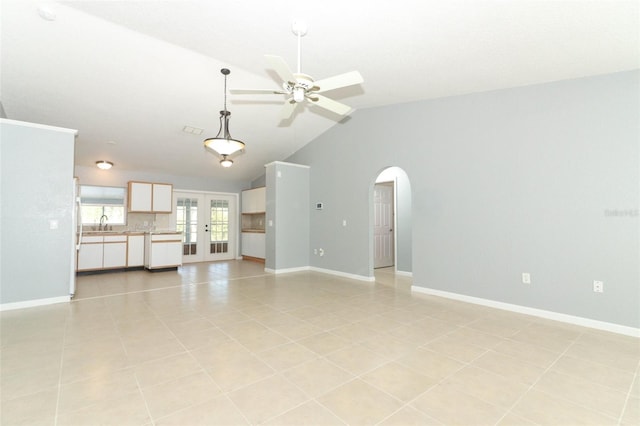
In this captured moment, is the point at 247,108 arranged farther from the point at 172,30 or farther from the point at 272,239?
the point at 272,239

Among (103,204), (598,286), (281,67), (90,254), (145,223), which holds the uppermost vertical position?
(281,67)

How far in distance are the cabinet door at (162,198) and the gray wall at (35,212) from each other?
3193mm

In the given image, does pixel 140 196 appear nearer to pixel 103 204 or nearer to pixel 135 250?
pixel 103 204

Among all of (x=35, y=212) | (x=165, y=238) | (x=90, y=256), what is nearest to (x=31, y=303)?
(x=35, y=212)

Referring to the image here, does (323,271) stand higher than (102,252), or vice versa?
(102,252)

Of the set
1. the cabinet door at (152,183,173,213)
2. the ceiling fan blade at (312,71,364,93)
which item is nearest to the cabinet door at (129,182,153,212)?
Result: the cabinet door at (152,183,173,213)

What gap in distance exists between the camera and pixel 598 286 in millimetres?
3324

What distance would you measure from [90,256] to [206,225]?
9.24 feet

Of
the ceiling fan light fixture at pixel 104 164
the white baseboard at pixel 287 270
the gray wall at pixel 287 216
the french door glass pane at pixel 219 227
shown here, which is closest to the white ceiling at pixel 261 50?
the ceiling fan light fixture at pixel 104 164

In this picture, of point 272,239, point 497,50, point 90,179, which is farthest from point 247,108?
point 90,179

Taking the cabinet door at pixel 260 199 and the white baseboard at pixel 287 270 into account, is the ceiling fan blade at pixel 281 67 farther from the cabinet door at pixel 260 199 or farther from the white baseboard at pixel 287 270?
the cabinet door at pixel 260 199

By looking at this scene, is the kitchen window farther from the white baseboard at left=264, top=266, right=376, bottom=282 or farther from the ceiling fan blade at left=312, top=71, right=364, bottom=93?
the ceiling fan blade at left=312, top=71, right=364, bottom=93

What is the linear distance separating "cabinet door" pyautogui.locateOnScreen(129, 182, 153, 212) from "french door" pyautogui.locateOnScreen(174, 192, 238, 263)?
2.90ft

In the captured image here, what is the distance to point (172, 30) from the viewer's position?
3303 millimetres
